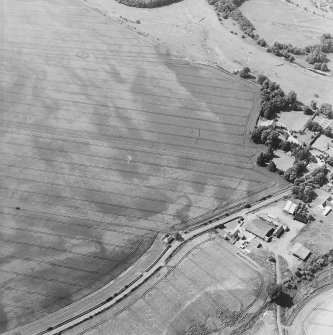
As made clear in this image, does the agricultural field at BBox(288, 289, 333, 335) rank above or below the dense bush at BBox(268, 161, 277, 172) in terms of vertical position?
below

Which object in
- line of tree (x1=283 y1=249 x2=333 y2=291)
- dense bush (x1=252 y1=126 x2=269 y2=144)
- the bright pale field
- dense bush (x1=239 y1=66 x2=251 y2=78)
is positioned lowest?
line of tree (x1=283 y1=249 x2=333 y2=291)

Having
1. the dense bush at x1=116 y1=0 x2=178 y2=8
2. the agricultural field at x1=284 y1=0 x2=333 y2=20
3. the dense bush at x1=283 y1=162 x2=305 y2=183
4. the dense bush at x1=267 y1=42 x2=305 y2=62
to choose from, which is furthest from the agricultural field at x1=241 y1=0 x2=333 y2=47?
the dense bush at x1=283 y1=162 x2=305 y2=183

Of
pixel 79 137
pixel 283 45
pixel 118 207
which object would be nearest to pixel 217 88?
pixel 283 45

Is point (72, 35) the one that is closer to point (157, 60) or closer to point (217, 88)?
point (157, 60)

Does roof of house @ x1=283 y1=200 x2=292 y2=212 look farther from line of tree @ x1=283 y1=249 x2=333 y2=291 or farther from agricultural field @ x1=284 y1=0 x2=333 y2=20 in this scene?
agricultural field @ x1=284 y1=0 x2=333 y2=20

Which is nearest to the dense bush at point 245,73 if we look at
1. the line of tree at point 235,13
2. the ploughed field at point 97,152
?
the ploughed field at point 97,152

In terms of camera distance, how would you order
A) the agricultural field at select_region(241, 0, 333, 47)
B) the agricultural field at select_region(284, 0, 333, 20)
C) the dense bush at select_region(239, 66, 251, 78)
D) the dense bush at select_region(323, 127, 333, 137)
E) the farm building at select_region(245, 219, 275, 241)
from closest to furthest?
the farm building at select_region(245, 219, 275, 241) < the dense bush at select_region(323, 127, 333, 137) < the dense bush at select_region(239, 66, 251, 78) < the agricultural field at select_region(241, 0, 333, 47) < the agricultural field at select_region(284, 0, 333, 20)
